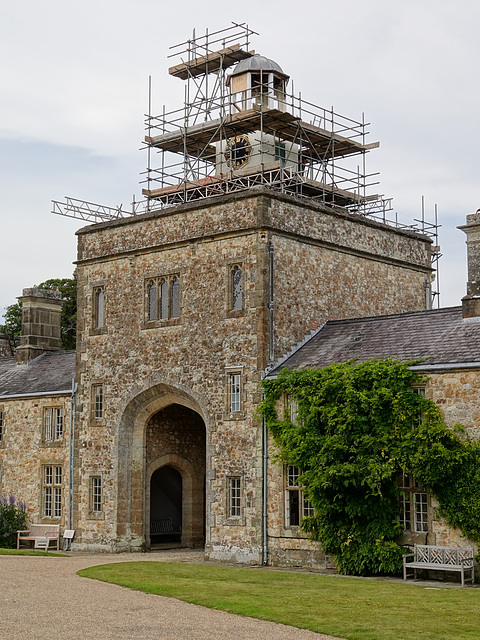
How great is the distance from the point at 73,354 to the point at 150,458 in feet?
21.5

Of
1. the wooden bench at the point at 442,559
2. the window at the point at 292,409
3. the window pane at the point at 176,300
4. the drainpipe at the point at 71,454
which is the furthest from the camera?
the drainpipe at the point at 71,454

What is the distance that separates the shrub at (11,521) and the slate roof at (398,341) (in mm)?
10163

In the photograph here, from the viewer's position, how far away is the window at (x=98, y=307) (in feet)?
87.4

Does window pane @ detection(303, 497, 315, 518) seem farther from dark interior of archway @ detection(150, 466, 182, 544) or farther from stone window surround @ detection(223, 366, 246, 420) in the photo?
dark interior of archway @ detection(150, 466, 182, 544)

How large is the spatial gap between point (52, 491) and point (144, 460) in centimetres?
357

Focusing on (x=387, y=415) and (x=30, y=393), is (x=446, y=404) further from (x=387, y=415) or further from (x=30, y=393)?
(x=30, y=393)

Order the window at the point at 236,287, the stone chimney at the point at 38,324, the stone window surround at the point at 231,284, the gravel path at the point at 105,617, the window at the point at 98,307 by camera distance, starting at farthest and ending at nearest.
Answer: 1. the stone chimney at the point at 38,324
2. the window at the point at 98,307
3. the window at the point at 236,287
4. the stone window surround at the point at 231,284
5. the gravel path at the point at 105,617

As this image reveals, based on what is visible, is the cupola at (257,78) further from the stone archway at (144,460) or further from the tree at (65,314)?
the tree at (65,314)

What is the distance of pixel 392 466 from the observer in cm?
1917

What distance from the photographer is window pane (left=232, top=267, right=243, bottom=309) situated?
76.8 feet

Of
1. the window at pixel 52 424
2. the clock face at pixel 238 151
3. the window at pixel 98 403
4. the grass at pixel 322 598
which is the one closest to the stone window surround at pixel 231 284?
the window at pixel 98 403

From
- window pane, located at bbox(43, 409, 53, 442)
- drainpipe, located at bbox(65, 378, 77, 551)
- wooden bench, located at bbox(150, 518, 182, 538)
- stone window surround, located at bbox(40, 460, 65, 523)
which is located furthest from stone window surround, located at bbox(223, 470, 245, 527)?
window pane, located at bbox(43, 409, 53, 442)

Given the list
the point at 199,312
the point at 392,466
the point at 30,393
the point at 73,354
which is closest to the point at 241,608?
the point at 392,466

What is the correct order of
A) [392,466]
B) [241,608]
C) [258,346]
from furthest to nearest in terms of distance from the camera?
[258,346]
[392,466]
[241,608]
